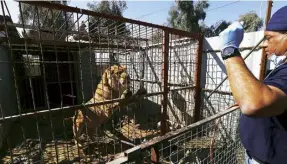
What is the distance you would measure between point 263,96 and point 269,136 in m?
0.46

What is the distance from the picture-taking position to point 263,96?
828 mm

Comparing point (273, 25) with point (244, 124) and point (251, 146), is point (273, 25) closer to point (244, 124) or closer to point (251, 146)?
point (244, 124)

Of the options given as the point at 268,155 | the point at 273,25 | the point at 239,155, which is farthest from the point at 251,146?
the point at 239,155

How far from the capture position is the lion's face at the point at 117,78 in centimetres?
344

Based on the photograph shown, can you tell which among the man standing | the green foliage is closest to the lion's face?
the green foliage

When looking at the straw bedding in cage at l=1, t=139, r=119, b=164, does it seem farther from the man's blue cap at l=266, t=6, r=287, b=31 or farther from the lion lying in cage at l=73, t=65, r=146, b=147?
the man's blue cap at l=266, t=6, r=287, b=31

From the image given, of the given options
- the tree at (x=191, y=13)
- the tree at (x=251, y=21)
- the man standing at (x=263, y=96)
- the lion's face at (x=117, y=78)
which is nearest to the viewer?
the man standing at (x=263, y=96)

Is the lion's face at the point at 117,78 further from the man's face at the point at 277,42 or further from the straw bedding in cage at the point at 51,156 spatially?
the man's face at the point at 277,42

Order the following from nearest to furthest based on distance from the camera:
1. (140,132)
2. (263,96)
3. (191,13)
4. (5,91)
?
(263,96) → (140,132) → (5,91) → (191,13)

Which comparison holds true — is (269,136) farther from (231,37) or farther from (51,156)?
(51,156)

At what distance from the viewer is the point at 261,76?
3.11 m

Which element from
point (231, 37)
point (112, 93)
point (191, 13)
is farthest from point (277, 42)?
point (191, 13)

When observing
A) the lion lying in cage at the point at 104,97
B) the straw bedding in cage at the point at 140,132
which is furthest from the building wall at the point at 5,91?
the straw bedding in cage at the point at 140,132

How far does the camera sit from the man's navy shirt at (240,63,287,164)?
42.1 inches
